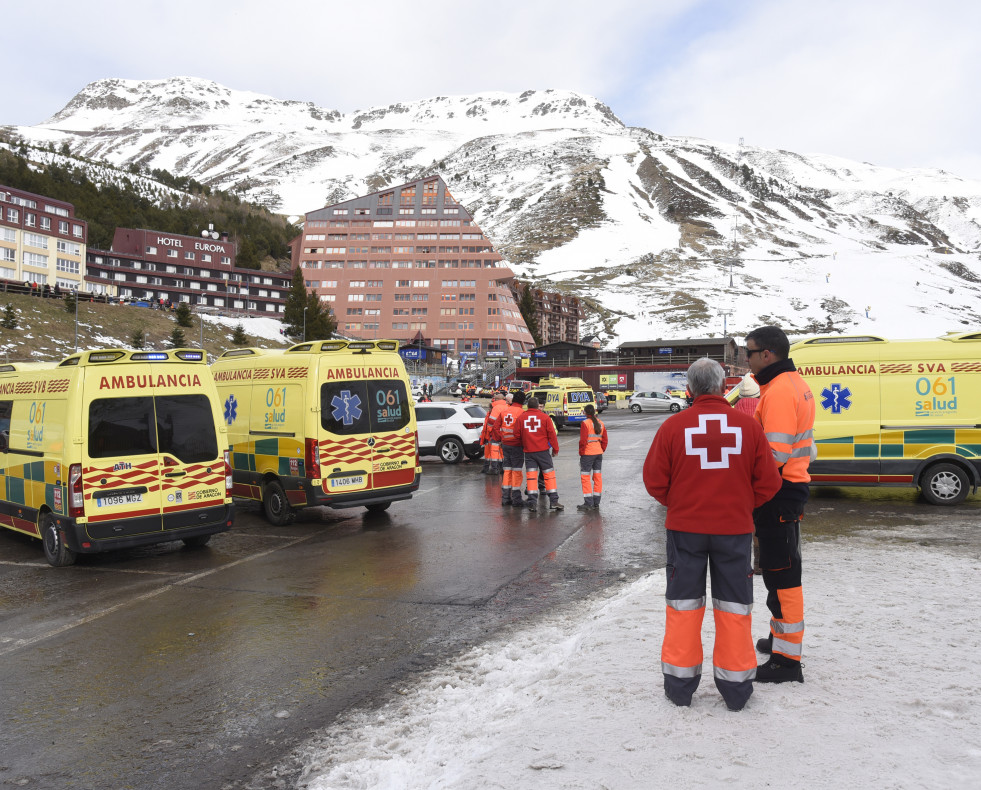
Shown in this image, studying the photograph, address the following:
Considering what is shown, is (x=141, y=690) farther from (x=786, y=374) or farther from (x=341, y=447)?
(x=341, y=447)

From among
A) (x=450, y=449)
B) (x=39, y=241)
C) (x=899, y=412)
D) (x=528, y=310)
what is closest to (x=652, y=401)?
(x=450, y=449)

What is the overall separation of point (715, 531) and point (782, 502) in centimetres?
78

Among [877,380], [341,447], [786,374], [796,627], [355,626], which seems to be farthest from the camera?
[877,380]

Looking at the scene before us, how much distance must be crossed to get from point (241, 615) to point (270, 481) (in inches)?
192

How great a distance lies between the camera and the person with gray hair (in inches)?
155

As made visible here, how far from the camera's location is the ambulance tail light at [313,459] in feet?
33.5

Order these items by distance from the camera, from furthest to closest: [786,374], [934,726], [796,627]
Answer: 1. [786,374]
2. [796,627]
3. [934,726]

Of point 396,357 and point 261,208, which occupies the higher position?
point 261,208

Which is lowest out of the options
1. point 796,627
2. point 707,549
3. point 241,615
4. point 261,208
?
point 241,615

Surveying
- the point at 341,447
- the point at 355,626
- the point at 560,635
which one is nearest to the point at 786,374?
the point at 560,635

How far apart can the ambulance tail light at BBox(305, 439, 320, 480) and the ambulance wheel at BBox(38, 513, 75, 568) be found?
3.05 meters

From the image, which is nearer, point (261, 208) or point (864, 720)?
point (864, 720)

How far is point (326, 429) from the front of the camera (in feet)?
33.9

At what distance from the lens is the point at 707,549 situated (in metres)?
4.02
